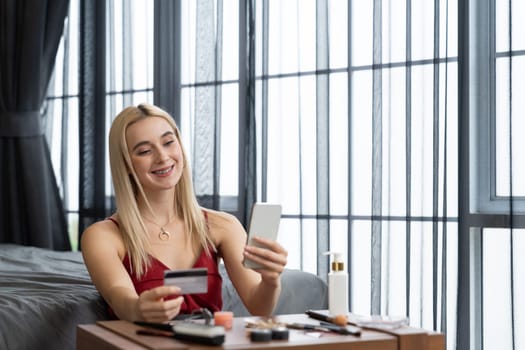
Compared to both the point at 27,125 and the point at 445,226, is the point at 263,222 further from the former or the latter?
the point at 27,125

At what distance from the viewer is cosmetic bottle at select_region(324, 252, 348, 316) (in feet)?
6.14

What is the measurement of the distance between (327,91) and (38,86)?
6.20 ft

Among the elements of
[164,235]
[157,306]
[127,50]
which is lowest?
[157,306]

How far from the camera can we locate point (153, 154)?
86.0 inches

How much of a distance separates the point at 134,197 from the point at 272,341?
74 centimetres

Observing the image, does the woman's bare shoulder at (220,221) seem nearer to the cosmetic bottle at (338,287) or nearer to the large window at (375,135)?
the cosmetic bottle at (338,287)

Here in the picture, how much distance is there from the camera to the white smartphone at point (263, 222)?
1.80 metres

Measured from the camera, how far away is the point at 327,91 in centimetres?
348

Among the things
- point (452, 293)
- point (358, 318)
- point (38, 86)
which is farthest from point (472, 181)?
point (38, 86)

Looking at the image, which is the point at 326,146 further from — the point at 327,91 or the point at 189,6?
the point at 189,6

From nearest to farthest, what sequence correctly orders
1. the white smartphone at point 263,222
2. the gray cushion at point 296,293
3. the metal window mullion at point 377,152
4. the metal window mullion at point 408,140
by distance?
the white smartphone at point 263,222 < the gray cushion at point 296,293 < the metal window mullion at point 408,140 < the metal window mullion at point 377,152

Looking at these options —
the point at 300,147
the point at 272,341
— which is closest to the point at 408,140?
the point at 300,147

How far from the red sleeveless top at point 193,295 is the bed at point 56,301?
198 millimetres

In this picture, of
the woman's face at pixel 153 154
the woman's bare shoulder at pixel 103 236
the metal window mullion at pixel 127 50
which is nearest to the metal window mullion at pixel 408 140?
the woman's face at pixel 153 154
